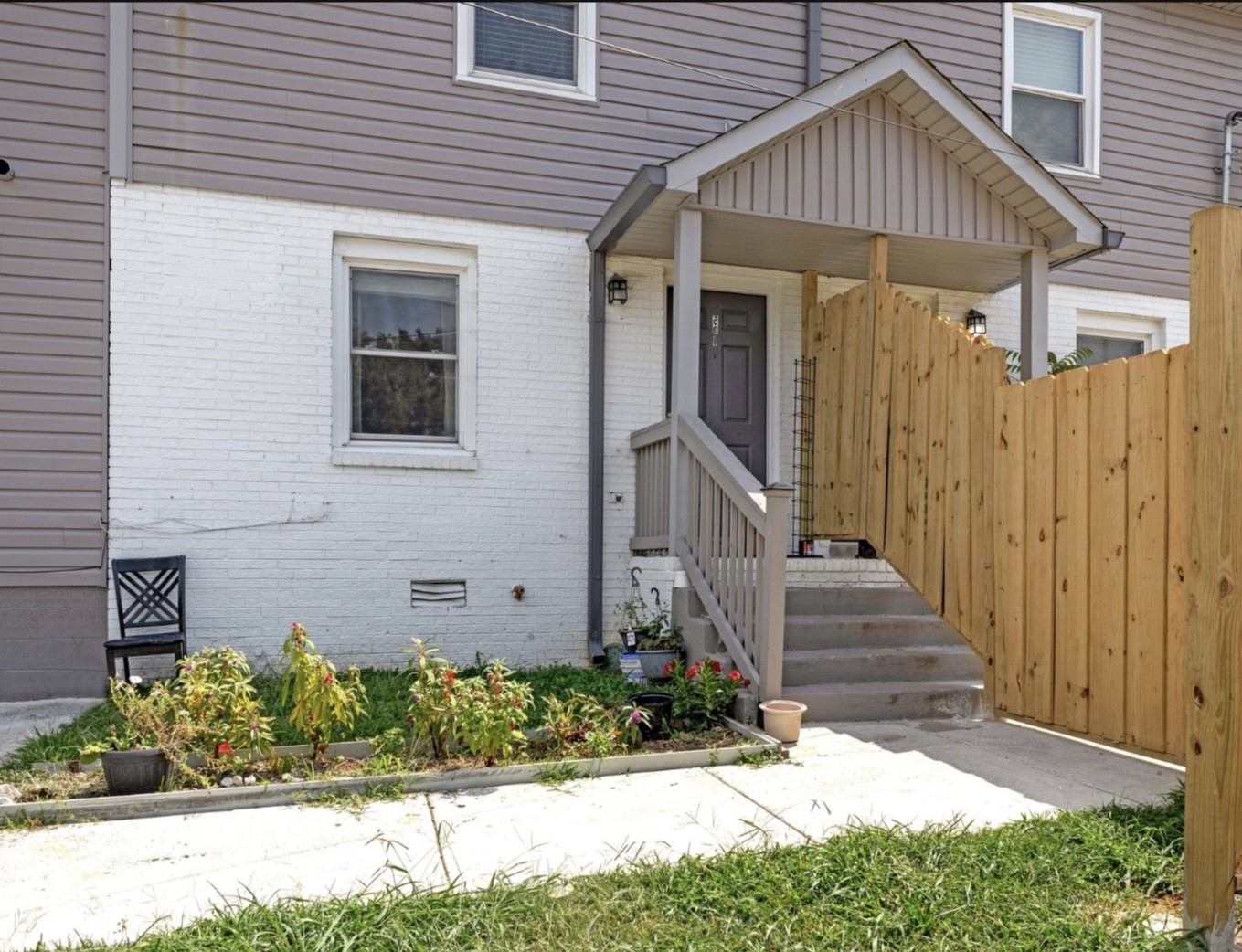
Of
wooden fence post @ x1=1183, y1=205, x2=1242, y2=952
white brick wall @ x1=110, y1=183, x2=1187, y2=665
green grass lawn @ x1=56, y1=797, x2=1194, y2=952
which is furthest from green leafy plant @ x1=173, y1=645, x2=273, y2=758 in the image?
wooden fence post @ x1=1183, y1=205, x2=1242, y2=952

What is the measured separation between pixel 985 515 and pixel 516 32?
16.0 ft

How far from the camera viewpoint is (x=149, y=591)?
5645mm

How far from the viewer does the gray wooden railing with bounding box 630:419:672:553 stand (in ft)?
19.7

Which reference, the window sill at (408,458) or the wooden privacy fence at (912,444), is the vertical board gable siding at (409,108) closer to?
the window sill at (408,458)

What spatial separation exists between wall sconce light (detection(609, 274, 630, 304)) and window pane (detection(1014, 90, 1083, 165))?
4.01m

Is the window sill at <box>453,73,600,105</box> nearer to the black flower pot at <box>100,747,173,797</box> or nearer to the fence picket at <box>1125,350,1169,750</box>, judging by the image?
the fence picket at <box>1125,350,1169,750</box>

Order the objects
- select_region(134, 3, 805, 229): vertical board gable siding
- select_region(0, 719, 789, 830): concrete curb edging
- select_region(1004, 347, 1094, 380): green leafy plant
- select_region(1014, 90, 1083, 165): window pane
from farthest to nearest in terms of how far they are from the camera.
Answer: select_region(1014, 90, 1083, 165): window pane → select_region(1004, 347, 1094, 380): green leafy plant → select_region(134, 3, 805, 229): vertical board gable siding → select_region(0, 719, 789, 830): concrete curb edging

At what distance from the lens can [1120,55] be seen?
8102 mm

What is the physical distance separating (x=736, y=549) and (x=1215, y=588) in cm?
275

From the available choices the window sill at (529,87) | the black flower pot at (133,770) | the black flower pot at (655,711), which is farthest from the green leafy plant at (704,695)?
the window sill at (529,87)

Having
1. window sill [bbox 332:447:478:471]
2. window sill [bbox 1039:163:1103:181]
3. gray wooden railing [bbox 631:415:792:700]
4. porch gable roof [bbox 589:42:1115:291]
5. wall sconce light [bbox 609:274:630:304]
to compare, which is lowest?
gray wooden railing [bbox 631:415:792:700]

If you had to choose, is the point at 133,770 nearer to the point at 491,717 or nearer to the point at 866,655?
the point at 491,717

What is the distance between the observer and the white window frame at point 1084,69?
786cm

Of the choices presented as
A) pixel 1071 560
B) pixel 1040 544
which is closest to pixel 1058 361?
pixel 1040 544
